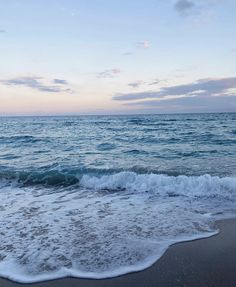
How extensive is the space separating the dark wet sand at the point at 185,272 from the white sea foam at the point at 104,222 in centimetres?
15

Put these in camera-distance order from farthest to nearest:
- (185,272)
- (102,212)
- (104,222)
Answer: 1. (102,212)
2. (104,222)
3. (185,272)

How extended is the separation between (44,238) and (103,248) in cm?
115

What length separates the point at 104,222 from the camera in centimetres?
609

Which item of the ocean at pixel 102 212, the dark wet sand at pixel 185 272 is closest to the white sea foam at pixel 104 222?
the ocean at pixel 102 212

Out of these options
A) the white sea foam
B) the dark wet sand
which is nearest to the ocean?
the white sea foam

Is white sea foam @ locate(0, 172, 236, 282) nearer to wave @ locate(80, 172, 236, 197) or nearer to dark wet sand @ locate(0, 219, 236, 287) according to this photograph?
wave @ locate(80, 172, 236, 197)

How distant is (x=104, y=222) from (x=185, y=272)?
7.96 feet

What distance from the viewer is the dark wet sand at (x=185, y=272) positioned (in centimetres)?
371

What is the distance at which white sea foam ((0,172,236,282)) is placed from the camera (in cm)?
439

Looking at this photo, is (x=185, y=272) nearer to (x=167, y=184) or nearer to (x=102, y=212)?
(x=102, y=212)

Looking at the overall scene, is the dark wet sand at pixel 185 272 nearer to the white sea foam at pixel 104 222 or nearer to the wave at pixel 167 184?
the white sea foam at pixel 104 222

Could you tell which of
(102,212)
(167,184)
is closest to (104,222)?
(102,212)

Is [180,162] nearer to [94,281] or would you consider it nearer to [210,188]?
[210,188]

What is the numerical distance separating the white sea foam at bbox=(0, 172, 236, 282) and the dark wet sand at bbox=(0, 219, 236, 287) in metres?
0.15
